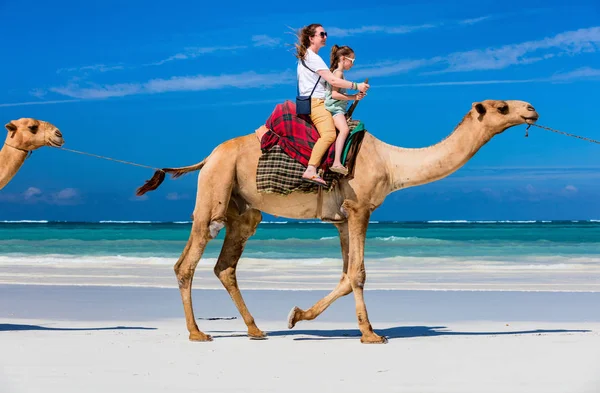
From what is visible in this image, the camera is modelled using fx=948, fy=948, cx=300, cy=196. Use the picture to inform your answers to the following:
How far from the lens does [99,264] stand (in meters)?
24.0

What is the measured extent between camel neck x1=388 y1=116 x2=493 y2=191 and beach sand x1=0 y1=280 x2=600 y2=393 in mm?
1574

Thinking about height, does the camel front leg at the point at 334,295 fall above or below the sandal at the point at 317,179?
below

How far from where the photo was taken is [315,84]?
908 centimetres

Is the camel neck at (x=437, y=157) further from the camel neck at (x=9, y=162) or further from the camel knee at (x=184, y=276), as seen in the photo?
the camel neck at (x=9, y=162)

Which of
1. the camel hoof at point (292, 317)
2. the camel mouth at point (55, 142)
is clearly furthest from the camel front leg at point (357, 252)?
the camel mouth at point (55, 142)

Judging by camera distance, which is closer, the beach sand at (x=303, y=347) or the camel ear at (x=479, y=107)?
the beach sand at (x=303, y=347)

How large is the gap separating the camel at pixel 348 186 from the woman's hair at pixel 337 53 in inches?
31.0

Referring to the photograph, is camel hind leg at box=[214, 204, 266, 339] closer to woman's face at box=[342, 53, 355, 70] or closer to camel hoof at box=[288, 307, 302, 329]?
camel hoof at box=[288, 307, 302, 329]

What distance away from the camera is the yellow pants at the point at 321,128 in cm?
894

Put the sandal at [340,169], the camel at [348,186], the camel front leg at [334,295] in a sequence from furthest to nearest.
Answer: the camel front leg at [334,295] < the camel at [348,186] < the sandal at [340,169]

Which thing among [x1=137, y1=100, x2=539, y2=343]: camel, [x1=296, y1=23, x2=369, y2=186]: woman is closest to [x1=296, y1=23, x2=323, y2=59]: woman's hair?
[x1=296, y1=23, x2=369, y2=186]: woman

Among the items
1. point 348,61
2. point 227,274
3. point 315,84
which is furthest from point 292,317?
point 348,61

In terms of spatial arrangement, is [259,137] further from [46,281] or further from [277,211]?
[46,281]

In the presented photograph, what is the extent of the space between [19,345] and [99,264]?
50.8 ft
